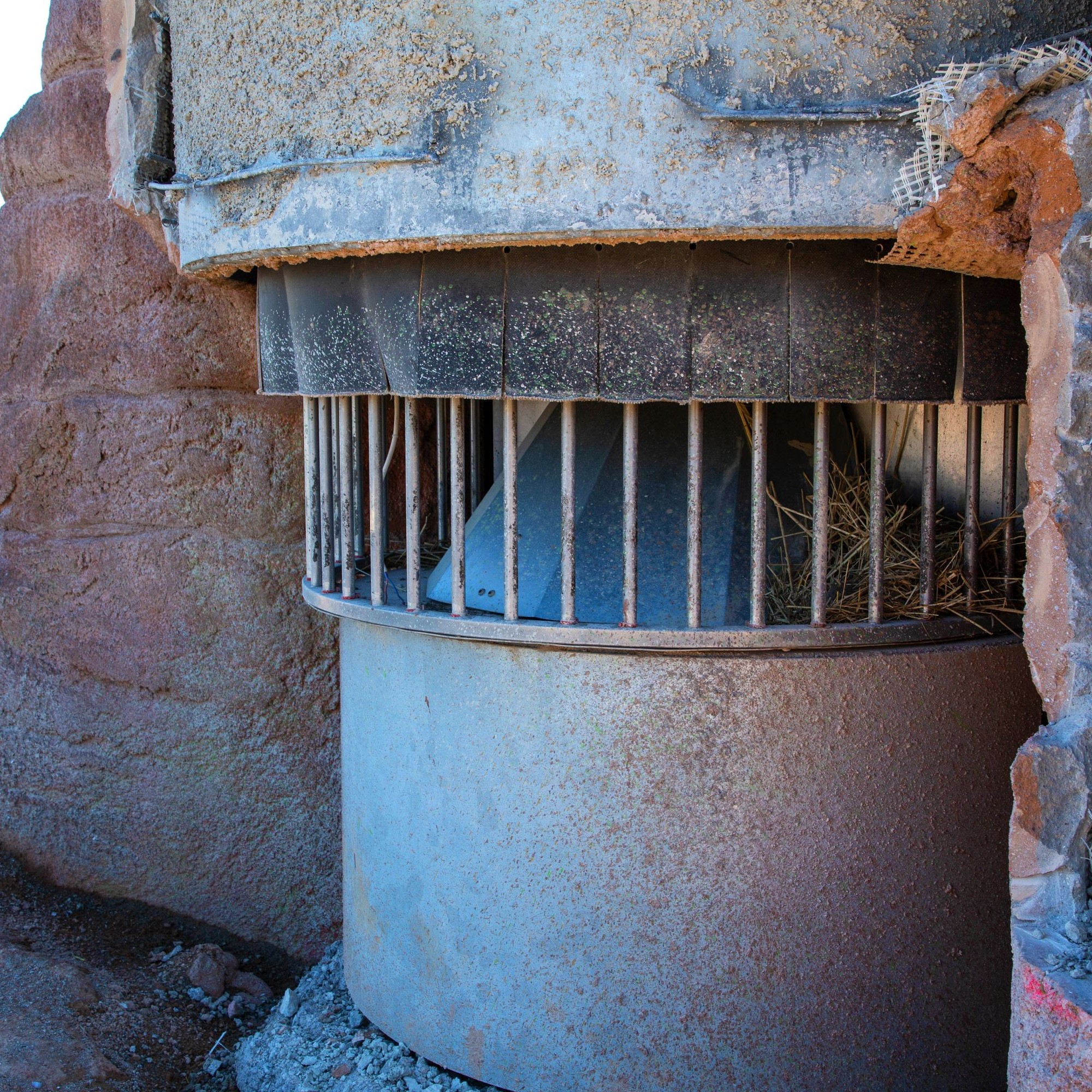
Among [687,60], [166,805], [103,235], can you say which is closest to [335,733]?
[166,805]

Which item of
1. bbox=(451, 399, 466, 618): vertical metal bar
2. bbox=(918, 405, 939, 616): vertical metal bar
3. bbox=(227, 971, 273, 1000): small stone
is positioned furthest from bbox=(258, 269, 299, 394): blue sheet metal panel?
bbox=(227, 971, 273, 1000): small stone

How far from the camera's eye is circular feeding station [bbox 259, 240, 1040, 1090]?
2.37 metres

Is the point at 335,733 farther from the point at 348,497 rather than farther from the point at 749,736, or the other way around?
the point at 749,736

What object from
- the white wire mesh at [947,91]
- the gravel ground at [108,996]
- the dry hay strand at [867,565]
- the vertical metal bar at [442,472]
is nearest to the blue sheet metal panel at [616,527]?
the dry hay strand at [867,565]

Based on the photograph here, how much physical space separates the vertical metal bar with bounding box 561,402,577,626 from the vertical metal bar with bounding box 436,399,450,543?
98cm

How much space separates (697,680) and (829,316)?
2.67 ft

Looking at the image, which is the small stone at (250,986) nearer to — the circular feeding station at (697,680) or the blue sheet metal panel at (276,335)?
the circular feeding station at (697,680)

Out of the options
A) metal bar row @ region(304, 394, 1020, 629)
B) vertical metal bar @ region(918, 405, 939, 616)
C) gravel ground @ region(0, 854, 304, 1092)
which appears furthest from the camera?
gravel ground @ region(0, 854, 304, 1092)

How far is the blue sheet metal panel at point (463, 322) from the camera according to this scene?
2.42m

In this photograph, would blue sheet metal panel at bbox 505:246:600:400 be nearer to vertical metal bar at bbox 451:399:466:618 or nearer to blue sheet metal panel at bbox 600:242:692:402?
blue sheet metal panel at bbox 600:242:692:402

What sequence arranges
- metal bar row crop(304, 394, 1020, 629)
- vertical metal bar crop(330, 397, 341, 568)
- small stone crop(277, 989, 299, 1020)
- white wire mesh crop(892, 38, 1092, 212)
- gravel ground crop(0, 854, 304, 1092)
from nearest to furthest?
white wire mesh crop(892, 38, 1092, 212) → metal bar row crop(304, 394, 1020, 629) → vertical metal bar crop(330, 397, 341, 568) → gravel ground crop(0, 854, 304, 1092) → small stone crop(277, 989, 299, 1020)

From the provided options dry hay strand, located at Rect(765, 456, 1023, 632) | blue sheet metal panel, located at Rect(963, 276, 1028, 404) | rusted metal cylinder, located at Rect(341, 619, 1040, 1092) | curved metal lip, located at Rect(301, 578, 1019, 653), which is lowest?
rusted metal cylinder, located at Rect(341, 619, 1040, 1092)

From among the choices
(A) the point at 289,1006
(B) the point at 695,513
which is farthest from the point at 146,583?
(B) the point at 695,513

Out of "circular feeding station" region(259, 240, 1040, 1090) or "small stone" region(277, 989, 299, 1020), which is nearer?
"circular feeding station" region(259, 240, 1040, 1090)
